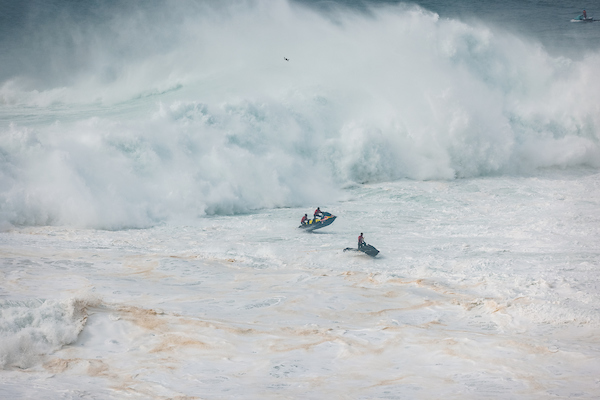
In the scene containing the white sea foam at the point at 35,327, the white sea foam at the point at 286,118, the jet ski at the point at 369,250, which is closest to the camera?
the white sea foam at the point at 35,327

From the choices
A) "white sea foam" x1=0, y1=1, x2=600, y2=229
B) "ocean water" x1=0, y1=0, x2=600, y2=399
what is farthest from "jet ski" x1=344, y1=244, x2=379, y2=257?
"white sea foam" x1=0, y1=1, x2=600, y2=229

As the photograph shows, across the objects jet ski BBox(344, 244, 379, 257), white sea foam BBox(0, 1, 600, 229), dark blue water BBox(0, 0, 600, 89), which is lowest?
jet ski BBox(344, 244, 379, 257)

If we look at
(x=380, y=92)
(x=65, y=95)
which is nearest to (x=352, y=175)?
(x=380, y=92)

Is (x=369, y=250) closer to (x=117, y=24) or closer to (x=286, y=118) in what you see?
(x=286, y=118)

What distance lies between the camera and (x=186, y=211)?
2111 cm

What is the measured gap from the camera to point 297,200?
23.4m

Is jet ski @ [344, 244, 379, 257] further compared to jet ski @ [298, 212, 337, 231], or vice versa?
jet ski @ [298, 212, 337, 231]

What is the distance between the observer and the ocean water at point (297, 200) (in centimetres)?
852

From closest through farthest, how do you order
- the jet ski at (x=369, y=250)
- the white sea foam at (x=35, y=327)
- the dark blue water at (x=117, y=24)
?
the white sea foam at (x=35, y=327) → the jet ski at (x=369, y=250) → the dark blue water at (x=117, y=24)

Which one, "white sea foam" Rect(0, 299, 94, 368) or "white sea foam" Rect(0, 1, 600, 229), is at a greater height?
"white sea foam" Rect(0, 1, 600, 229)

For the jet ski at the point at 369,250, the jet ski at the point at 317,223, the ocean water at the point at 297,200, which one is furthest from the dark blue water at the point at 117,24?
the jet ski at the point at 369,250

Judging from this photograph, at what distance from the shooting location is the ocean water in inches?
336

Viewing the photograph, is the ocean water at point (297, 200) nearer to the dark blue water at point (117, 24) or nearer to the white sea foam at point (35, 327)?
the white sea foam at point (35, 327)

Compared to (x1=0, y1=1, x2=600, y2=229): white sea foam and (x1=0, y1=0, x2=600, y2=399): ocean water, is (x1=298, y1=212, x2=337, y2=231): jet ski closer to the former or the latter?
(x1=0, y1=0, x2=600, y2=399): ocean water
